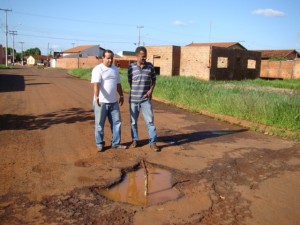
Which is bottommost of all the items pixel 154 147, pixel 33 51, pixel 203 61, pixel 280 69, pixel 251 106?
pixel 154 147

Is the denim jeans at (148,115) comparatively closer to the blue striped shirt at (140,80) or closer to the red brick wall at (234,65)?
the blue striped shirt at (140,80)

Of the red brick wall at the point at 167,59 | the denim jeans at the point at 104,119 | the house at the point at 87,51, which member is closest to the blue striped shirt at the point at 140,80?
the denim jeans at the point at 104,119

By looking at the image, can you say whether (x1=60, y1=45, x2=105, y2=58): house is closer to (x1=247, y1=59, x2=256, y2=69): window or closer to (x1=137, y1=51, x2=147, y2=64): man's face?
(x1=247, y1=59, x2=256, y2=69): window

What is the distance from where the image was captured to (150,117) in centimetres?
576

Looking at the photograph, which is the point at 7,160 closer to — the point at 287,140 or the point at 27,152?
the point at 27,152

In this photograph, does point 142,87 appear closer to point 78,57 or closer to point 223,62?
point 223,62

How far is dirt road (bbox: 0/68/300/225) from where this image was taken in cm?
336

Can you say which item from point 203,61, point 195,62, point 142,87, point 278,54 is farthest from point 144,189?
point 278,54

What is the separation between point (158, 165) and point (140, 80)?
1580 mm

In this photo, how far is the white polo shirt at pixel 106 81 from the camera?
5.37m

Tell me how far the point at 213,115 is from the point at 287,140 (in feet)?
10.0

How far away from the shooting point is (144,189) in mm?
4117

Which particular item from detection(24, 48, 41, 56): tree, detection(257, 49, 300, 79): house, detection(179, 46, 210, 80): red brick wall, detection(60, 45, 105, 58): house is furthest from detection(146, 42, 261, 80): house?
detection(24, 48, 41, 56): tree

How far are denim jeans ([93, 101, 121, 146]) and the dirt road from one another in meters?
0.23
